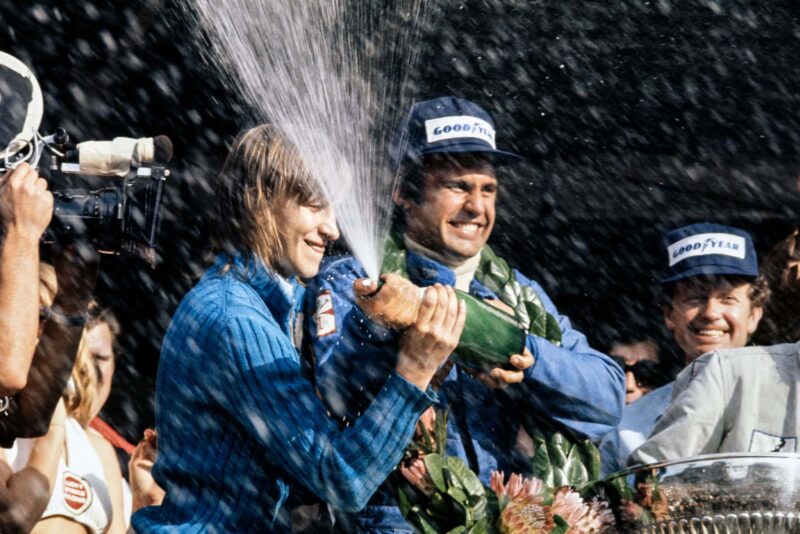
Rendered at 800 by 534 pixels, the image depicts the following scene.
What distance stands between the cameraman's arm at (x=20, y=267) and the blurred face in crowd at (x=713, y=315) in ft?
5.26

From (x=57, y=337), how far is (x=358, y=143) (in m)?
0.93

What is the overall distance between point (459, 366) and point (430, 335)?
0.62 meters

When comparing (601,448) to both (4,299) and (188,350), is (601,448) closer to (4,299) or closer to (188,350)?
(188,350)

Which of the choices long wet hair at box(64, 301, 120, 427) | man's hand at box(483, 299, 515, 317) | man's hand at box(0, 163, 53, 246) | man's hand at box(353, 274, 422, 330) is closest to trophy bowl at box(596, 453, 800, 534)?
man's hand at box(353, 274, 422, 330)

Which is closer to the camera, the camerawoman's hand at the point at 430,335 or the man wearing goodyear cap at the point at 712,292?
the camerawoman's hand at the point at 430,335

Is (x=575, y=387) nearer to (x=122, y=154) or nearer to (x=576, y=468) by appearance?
(x=576, y=468)

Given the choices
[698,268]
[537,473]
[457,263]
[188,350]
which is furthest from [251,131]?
[698,268]

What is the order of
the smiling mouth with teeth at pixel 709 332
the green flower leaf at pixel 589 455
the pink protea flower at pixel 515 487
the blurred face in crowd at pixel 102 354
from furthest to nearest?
the blurred face in crowd at pixel 102 354 → the smiling mouth with teeth at pixel 709 332 → the green flower leaf at pixel 589 455 → the pink protea flower at pixel 515 487

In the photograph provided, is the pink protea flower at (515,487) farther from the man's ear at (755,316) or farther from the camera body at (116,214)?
the man's ear at (755,316)

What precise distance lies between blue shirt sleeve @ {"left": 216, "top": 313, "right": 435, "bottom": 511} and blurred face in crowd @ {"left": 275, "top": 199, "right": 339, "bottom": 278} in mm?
237

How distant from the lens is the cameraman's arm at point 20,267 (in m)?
2.84

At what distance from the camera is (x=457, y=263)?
3.19 m

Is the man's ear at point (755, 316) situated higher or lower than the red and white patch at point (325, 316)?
higher

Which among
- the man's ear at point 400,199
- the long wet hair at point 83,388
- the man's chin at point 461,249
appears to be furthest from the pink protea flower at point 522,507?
the long wet hair at point 83,388
